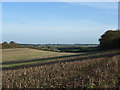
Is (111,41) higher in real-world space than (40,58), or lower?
higher

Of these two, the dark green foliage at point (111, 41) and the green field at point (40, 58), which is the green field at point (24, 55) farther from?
the dark green foliage at point (111, 41)

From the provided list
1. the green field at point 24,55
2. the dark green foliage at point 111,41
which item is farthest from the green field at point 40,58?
the dark green foliage at point 111,41

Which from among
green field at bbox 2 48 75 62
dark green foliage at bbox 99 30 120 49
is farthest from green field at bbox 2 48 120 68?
dark green foliage at bbox 99 30 120 49

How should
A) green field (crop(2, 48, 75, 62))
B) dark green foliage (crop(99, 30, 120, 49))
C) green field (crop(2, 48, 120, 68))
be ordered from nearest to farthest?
green field (crop(2, 48, 120, 68)) → green field (crop(2, 48, 75, 62)) → dark green foliage (crop(99, 30, 120, 49))

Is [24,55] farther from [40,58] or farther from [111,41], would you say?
[111,41]

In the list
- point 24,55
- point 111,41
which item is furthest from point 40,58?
point 111,41

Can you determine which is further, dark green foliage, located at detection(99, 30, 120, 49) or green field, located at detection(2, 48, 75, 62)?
dark green foliage, located at detection(99, 30, 120, 49)

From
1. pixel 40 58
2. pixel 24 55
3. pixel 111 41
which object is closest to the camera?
pixel 40 58

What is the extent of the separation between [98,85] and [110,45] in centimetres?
5567

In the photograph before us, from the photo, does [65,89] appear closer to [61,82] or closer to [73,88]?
[73,88]

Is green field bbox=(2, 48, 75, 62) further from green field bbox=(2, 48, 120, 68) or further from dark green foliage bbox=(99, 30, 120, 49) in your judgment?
dark green foliage bbox=(99, 30, 120, 49)

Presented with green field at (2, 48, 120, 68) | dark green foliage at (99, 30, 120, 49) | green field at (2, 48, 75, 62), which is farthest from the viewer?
dark green foliage at (99, 30, 120, 49)

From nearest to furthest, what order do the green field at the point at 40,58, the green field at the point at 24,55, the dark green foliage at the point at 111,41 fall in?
the green field at the point at 40,58, the green field at the point at 24,55, the dark green foliage at the point at 111,41

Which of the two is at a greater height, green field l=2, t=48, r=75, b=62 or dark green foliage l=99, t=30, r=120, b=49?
dark green foliage l=99, t=30, r=120, b=49
